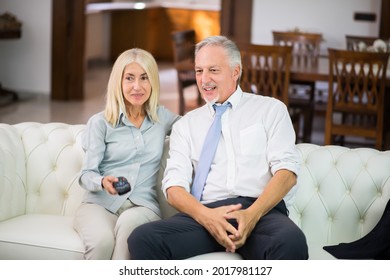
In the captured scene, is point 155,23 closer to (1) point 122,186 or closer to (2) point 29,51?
(2) point 29,51

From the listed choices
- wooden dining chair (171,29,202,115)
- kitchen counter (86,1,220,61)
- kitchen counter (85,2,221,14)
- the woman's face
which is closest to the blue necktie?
the woman's face

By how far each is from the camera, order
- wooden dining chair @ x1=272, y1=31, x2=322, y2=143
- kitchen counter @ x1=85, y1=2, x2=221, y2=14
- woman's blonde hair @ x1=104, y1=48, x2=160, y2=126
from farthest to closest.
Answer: kitchen counter @ x1=85, y1=2, x2=221, y2=14
wooden dining chair @ x1=272, y1=31, x2=322, y2=143
woman's blonde hair @ x1=104, y1=48, x2=160, y2=126

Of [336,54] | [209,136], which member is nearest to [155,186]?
[209,136]

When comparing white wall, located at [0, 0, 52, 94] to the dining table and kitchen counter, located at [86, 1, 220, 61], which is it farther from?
the dining table

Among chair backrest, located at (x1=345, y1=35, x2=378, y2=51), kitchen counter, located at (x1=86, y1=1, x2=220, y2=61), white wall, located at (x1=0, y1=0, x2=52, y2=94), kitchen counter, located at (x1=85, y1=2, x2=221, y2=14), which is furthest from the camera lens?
kitchen counter, located at (x1=86, y1=1, x2=220, y2=61)

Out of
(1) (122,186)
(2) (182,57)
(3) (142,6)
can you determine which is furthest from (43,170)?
(3) (142,6)

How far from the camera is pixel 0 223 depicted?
10.7 ft

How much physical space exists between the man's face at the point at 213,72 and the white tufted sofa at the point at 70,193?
0.48 metres

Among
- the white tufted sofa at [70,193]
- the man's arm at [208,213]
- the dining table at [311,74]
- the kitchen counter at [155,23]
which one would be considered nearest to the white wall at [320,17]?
the dining table at [311,74]

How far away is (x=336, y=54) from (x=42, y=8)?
4.10m

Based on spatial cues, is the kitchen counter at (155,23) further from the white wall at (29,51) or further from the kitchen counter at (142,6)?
the white wall at (29,51)

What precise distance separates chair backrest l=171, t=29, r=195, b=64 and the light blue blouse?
3.51m

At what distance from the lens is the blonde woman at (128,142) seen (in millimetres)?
3178

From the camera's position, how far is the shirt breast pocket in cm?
307
